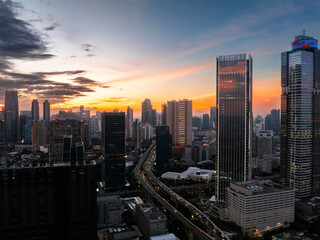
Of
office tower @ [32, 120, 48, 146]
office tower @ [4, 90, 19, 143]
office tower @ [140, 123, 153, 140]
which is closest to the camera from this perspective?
office tower @ [32, 120, 48, 146]

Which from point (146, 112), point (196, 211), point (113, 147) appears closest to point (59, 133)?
point (113, 147)

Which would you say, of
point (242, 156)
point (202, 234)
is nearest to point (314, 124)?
point (242, 156)

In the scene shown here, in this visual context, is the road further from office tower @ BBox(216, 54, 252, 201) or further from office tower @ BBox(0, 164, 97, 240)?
office tower @ BBox(0, 164, 97, 240)

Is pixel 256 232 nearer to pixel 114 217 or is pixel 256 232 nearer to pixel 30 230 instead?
pixel 114 217

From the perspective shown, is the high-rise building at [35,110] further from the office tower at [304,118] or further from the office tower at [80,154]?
the office tower at [80,154]

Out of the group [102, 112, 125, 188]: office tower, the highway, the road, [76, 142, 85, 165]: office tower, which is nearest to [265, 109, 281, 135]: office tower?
the highway

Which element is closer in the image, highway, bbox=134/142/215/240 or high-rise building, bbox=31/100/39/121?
highway, bbox=134/142/215/240
